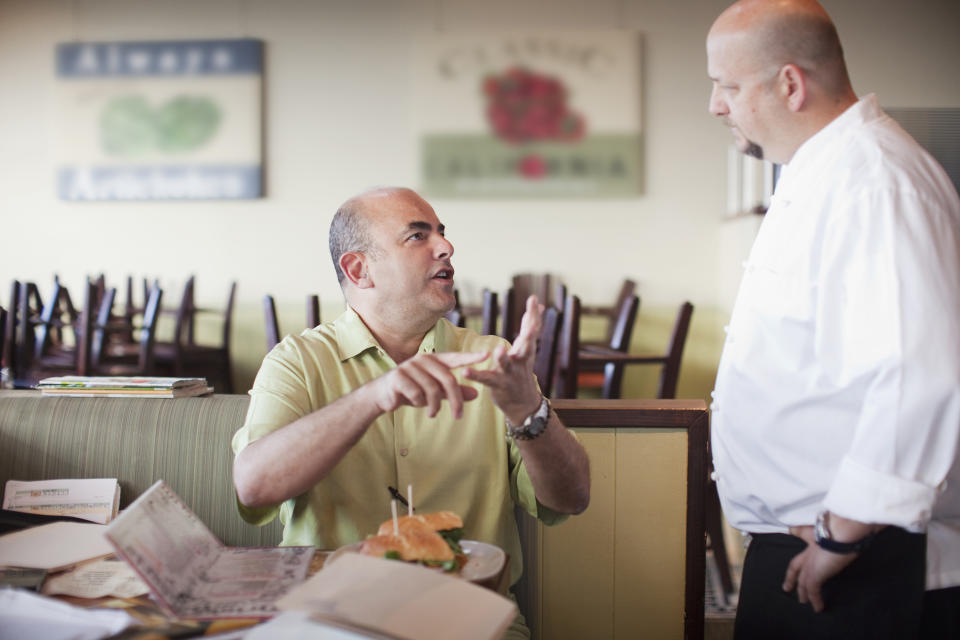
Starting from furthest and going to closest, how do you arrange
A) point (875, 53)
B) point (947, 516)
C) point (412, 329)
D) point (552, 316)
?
point (875, 53) < point (552, 316) < point (412, 329) < point (947, 516)

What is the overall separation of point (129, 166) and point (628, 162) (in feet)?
11.4

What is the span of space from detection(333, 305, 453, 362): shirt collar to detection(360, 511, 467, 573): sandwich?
1.73ft

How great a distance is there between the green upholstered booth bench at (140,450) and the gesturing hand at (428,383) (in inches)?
29.9

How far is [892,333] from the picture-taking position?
1.10 meters

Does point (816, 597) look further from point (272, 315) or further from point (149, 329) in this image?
point (149, 329)

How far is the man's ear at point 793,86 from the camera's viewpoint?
1.30 metres

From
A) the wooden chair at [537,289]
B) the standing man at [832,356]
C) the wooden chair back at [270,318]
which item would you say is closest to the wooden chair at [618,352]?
the wooden chair at [537,289]

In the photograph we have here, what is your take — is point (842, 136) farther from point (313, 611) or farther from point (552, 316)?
point (552, 316)

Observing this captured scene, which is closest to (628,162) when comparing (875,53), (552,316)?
(875,53)

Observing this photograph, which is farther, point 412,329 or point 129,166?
point 129,166

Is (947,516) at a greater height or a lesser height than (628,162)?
lesser

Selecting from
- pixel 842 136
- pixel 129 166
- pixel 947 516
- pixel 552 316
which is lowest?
pixel 947 516

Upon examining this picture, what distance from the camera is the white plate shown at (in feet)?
3.36

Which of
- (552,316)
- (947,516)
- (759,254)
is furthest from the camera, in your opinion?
(552,316)
